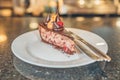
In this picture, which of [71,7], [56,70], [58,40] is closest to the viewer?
[56,70]

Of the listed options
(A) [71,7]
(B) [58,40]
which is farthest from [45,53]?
(A) [71,7]

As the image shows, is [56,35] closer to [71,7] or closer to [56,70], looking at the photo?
[56,70]

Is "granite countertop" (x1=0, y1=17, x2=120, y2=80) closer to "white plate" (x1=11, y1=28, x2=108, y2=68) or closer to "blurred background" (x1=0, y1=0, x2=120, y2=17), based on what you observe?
"white plate" (x1=11, y1=28, x2=108, y2=68)

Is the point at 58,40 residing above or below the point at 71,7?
above

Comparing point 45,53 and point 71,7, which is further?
point 71,7

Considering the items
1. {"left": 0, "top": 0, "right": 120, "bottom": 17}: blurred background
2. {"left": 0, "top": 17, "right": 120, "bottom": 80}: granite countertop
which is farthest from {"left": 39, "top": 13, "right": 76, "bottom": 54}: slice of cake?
{"left": 0, "top": 0, "right": 120, "bottom": 17}: blurred background

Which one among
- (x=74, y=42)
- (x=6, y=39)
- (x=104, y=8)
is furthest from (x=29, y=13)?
(x=74, y=42)

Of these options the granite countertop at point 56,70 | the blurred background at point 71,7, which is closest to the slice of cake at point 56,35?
the granite countertop at point 56,70

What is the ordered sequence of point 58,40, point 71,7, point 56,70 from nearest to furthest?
point 56,70 < point 58,40 < point 71,7
